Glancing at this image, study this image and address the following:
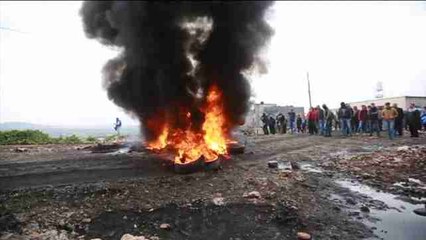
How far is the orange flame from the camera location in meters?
A: 11.8

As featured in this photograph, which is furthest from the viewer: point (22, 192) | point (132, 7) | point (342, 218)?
point (132, 7)

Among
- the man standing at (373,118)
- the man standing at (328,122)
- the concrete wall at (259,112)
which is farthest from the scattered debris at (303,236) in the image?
the concrete wall at (259,112)

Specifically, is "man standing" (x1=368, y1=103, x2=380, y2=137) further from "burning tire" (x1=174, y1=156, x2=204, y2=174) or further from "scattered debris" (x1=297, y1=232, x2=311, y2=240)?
"scattered debris" (x1=297, y1=232, x2=311, y2=240)

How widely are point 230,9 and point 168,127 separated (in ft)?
15.3

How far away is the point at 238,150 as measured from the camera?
15164mm

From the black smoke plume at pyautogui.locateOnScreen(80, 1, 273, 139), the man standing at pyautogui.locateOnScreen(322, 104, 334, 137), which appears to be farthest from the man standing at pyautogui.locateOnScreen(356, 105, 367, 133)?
the black smoke plume at pyautogui.locateOnScreen(80, 1, 273, 139)

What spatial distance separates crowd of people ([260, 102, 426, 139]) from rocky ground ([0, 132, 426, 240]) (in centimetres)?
514

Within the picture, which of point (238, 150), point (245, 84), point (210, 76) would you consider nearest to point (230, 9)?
point (210, 76)

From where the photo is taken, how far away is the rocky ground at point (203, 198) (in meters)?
7.29

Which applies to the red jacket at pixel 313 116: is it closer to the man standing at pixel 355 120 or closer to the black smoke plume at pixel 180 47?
the man standing at pixel 355 120

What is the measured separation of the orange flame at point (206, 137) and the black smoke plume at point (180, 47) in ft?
1.11

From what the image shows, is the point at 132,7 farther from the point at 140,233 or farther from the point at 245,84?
the point at 140,233

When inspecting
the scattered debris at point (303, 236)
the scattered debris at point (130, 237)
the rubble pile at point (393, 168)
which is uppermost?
the rubble pile at point (393, 168)

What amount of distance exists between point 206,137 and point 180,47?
299cm
